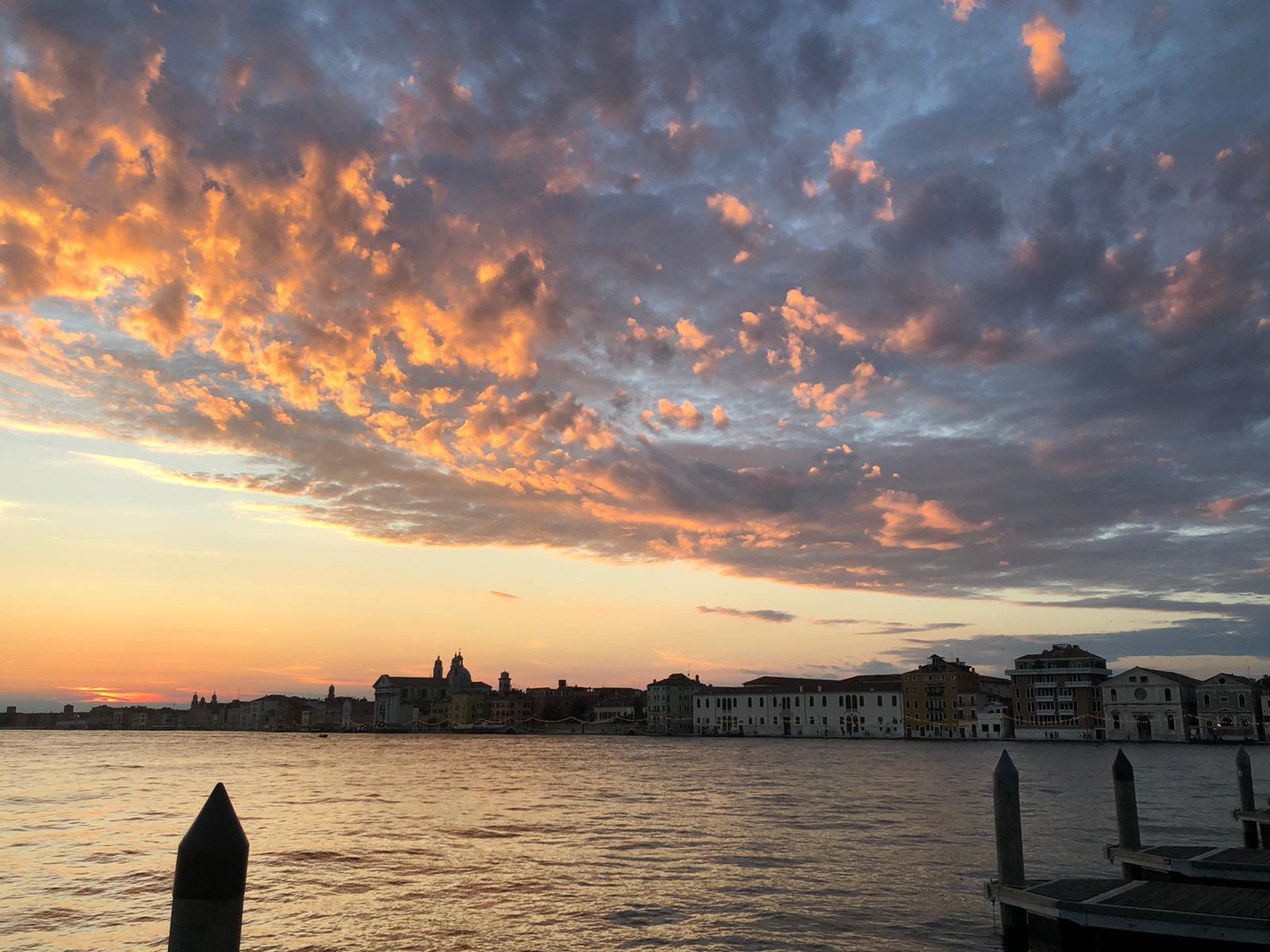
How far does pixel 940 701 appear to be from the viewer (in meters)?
181

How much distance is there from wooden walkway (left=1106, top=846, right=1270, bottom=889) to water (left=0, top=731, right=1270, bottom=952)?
3475mm

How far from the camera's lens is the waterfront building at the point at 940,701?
177 meters

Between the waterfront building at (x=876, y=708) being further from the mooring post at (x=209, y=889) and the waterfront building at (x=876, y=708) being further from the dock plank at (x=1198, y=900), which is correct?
the mooring post at (x=209, y=889)

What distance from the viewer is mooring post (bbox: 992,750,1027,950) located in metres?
17.2

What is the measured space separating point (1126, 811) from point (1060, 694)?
163 metres

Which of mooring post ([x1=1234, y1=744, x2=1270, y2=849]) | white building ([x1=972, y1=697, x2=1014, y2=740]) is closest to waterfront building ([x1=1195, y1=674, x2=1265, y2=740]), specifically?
white building ([x1=972, y1=697, x2=1014, y2=740])

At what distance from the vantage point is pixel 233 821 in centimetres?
607

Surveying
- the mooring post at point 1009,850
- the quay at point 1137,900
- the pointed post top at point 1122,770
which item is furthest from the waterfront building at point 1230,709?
the mooring post at point 1009,850

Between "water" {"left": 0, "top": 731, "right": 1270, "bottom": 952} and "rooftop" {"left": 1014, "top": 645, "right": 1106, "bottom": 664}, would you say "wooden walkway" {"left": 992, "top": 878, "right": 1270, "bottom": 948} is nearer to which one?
"water" {"left": 0, "top": 731, "right": 1270, "bottom": 952}

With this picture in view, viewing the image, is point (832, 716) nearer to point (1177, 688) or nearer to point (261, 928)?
point (1177, 688)

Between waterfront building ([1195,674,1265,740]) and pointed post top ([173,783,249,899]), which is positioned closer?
pointed post top ([173,783,249,899])

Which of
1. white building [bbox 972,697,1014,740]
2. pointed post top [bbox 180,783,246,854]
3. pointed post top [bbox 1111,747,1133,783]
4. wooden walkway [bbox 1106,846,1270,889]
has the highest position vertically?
pointed post top [bbox 180,783,246,854]

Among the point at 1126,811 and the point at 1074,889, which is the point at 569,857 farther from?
the point at 1074,889

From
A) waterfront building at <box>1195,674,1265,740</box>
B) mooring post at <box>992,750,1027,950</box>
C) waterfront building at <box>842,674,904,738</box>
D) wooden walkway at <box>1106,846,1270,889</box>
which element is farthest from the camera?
waterfront building at <box>842,674,904,738</box>
